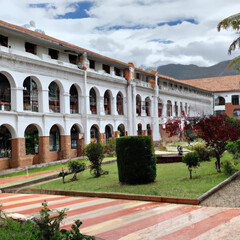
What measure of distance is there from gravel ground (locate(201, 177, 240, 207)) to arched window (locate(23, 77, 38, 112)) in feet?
58.2

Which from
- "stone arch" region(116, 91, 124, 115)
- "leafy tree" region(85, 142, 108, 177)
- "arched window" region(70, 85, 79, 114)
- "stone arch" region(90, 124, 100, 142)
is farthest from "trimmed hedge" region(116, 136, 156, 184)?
"stone arch" region(116, 91, 124, 115)

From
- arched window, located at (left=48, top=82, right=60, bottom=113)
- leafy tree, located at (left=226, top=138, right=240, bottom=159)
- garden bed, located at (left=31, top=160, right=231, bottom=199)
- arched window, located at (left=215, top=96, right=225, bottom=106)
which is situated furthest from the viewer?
arched window, located at (left=215, top=96, right=225, bottom=106)

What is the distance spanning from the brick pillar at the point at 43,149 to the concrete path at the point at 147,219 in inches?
612

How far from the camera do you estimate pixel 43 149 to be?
27.9 m

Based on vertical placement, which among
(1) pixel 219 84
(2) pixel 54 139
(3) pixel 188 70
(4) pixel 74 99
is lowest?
(2) pixel 54 139

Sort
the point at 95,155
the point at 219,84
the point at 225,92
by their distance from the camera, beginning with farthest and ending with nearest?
the point at 219,84 < the point at 225,92 < the point at 95,155

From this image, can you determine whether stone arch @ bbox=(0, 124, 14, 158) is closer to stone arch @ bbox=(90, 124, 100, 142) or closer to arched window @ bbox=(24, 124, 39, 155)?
arched window @ bbox=(24, 124, 39, 155)

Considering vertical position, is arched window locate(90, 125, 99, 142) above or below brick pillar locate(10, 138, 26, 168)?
above

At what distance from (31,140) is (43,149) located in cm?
129

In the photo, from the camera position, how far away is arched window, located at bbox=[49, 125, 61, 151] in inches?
1182

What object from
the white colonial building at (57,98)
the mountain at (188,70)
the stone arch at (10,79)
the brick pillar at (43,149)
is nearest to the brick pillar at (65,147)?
the white colonial building at (57,98)

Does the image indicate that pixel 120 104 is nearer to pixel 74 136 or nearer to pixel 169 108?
pixel 74 136

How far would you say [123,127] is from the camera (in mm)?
38812

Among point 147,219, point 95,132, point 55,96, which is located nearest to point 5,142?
point 55,96
